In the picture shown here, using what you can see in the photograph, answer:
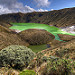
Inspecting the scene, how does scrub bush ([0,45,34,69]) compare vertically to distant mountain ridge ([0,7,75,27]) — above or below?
below

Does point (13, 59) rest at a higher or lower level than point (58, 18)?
lower

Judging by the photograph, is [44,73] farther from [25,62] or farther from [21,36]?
[21,36]

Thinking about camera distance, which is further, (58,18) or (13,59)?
(58,18)

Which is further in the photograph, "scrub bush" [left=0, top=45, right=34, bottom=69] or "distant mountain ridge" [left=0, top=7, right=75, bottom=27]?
"distant mountain ridge" [left=0, top=7, right=75, bottom=27]

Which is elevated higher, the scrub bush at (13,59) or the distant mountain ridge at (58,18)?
the distant mountain ridge at (58,18)

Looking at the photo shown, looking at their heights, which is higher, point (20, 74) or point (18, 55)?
point (18, 55)

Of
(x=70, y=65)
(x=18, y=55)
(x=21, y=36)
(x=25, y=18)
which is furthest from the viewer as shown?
(x=25, y=18)

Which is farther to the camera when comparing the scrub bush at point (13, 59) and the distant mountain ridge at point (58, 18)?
the distant mountain ridge at point (58, 18)

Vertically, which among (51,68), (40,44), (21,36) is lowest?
(51,68)

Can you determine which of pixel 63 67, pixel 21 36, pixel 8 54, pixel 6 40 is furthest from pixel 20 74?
pixel 21 36

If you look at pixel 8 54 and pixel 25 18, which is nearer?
pixel 8 54

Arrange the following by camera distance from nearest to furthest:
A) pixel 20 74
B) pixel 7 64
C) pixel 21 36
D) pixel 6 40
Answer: pixel 20 74
pixel 7 64
pixel 6 40
pixel 21 36
